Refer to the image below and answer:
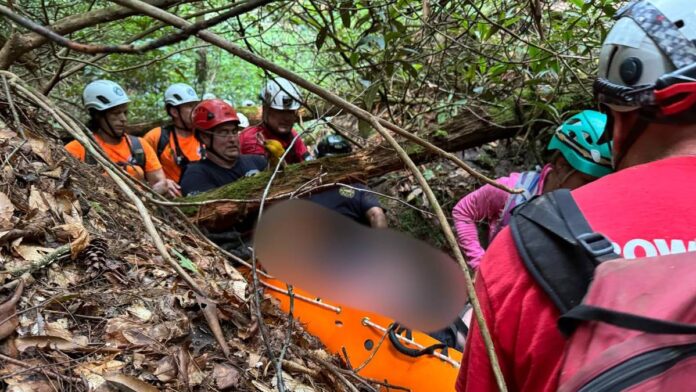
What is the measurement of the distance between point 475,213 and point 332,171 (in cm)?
133

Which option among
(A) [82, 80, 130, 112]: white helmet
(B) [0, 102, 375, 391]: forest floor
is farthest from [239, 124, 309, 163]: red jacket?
(B) [0, 102, 375, 391]: forest floor

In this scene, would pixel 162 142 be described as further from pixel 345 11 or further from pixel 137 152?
pixel 345 11

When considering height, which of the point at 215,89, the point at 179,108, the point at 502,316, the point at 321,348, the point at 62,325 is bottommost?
the point at 215,89

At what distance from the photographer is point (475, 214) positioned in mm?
3725

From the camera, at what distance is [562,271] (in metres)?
0.95

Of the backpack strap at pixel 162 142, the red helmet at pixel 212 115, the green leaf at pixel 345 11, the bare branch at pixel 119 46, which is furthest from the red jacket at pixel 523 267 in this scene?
the backpack strap at pixel 162 142

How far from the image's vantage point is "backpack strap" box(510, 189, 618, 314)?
0.94 m

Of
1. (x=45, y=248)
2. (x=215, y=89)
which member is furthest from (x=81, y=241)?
(x=215, y=89)

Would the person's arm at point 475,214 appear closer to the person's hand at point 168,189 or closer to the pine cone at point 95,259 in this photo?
the pine cone at point 95,259

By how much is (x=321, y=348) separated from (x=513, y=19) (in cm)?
295

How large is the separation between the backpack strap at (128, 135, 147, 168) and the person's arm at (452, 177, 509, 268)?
365 cm

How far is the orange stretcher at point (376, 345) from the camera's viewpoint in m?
2.43

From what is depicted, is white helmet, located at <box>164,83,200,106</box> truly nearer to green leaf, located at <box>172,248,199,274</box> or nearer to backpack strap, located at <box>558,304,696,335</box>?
green leaf, located at <box>172,248,199,274</box>

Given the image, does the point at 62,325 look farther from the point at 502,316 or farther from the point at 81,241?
the point at 502,316
